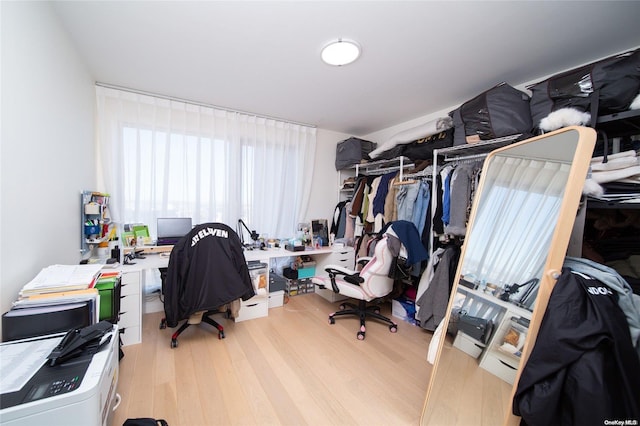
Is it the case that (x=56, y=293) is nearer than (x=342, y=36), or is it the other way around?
(x=56, y=293)

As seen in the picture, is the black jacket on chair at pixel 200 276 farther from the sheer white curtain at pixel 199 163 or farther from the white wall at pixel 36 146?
the sheer white curtain at pixel 199 163

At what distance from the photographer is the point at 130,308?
1.97 metres

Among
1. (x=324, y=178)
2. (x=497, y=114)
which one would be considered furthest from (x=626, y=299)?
(x=324, y=178)

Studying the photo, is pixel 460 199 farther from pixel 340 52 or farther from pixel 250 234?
pixel 250 234

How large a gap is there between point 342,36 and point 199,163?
6.85ft

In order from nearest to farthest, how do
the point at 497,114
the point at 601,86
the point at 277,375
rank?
the point at 601,86, the point at 277,375, the point at 497,114

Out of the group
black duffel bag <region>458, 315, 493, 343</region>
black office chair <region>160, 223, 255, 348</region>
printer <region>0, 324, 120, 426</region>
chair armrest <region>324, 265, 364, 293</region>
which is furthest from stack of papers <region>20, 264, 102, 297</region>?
black duffel bag <region>458, 315, 493, 343</region>

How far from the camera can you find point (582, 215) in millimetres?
1408

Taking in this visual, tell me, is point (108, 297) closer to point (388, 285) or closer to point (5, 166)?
point (5, 166)

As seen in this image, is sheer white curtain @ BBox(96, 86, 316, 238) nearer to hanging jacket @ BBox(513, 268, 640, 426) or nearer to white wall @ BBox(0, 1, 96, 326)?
white wall @ BBox(0, 1, 96, 326)

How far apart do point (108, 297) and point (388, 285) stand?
2220 mm

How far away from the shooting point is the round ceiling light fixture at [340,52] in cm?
164

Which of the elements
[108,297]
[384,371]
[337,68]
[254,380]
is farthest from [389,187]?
[108,297]

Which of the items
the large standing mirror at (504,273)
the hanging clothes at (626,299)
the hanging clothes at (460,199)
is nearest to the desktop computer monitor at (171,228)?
the large standing mirror at (504,273)
